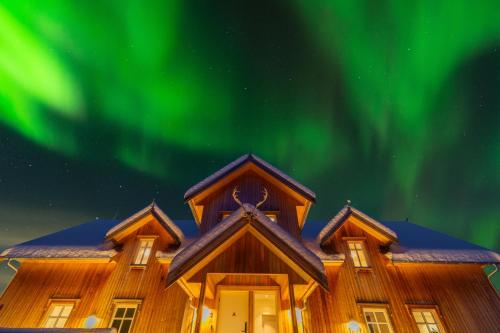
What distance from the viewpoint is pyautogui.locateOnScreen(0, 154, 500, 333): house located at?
8.31 meters

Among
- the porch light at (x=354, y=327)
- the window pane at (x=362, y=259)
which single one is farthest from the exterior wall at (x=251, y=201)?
the porch light at (x=354, y=327)

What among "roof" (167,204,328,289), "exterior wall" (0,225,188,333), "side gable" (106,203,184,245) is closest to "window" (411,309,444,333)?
"roof" (167,204,328,289)

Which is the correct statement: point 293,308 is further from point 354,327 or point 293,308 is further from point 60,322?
point 60,322

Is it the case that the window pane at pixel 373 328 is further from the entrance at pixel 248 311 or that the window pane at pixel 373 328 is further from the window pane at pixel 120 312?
the window pane at pixel 120 312

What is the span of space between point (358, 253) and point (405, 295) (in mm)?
2730

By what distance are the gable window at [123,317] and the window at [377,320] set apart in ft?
36.6

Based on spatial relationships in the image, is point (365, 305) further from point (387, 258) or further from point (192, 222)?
point (192, 222)

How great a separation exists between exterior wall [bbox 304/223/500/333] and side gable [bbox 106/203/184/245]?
810 centimetres

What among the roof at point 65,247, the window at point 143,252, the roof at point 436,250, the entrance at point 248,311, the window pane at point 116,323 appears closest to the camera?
the entrance at point 248,311

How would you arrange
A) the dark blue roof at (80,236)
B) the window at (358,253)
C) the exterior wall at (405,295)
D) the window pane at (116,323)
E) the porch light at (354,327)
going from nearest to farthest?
the porch light at (354,327)
the exterior wall at (405,295)
the window pane at (116,323)
the window at (358,253)
the dark blue roof at (80,236)

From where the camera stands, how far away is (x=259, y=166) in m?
14.6

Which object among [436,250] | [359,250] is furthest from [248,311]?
[436,250]

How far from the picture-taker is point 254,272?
26.2 ft

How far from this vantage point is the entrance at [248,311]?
8438 millimetres
